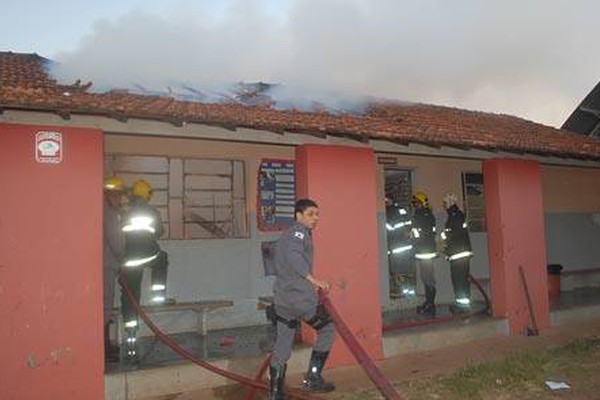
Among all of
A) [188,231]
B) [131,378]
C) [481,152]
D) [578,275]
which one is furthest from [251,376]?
[578,275]

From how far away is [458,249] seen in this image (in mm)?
8898

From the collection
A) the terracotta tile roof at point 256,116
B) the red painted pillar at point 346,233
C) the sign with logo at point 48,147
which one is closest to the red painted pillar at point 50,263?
the sign with logo at point 48,147

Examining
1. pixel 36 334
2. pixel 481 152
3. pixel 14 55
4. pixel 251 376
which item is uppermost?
pixel 14 55

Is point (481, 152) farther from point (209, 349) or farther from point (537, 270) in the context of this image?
point (209, 349)

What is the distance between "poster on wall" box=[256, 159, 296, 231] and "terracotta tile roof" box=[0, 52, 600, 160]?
1.64 meters

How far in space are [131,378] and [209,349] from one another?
1338 mm

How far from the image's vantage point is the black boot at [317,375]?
582cm

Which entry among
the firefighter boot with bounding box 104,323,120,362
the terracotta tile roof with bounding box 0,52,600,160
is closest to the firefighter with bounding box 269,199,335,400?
the terracotta tile roof with bounding box 0,52,600,160

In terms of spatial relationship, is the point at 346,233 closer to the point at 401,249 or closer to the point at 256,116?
the point at 256,116

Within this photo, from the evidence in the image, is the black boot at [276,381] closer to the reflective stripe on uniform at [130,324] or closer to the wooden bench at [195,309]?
the reflective stripe on uniform at [130,324]

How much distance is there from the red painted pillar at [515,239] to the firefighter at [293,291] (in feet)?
14.1

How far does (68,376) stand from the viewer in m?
5.57

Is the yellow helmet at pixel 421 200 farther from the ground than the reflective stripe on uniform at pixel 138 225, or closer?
farther from the ground

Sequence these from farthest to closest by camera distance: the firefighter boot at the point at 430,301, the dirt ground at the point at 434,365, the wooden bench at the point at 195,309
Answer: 1. the firefighter boot at the point at 430,301
2. the wooden bench at the point at 195,309
3. the dirt ground at the point at 434,365
